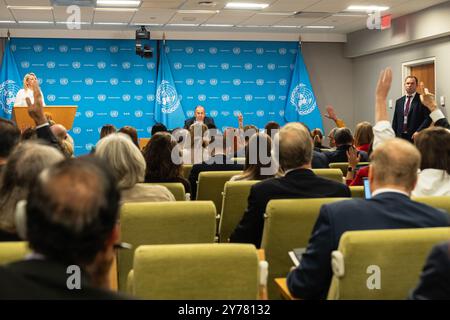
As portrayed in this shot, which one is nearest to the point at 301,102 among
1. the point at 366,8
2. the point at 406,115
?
the point at 366,8

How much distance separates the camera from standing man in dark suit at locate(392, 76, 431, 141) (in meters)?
9.36

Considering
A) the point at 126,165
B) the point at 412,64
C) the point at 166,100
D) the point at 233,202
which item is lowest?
the point at 233,202

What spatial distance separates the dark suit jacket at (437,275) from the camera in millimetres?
1501

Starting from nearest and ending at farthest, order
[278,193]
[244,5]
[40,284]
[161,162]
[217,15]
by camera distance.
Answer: [40,284] < [278,193] < [161,162] < [244,5] < [217,15]

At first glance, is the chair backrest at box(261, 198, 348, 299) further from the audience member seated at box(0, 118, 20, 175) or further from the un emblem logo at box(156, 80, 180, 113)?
the un emblem logo at box(156, 80, 180, 113)

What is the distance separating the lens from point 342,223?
2.40 m

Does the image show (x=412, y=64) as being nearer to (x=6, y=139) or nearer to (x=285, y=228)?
(x=285, y=228)

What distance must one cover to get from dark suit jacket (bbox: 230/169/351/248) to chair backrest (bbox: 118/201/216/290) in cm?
45

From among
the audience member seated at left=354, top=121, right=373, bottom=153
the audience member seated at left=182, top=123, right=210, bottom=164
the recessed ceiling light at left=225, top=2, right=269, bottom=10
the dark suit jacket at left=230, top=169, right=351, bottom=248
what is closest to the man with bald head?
the dark suit jacket at left=230, top=169, right=351, bottom=248

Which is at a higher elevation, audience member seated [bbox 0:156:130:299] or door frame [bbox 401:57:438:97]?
door frame [bbox 401:57:438:97]

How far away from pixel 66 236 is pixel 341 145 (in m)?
5.63

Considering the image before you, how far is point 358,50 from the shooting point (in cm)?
1358
